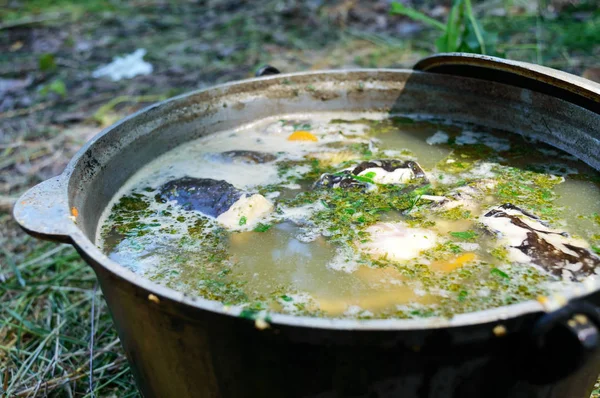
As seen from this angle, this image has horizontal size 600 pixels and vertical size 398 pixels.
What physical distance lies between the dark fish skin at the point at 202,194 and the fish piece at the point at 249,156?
0.23 meters

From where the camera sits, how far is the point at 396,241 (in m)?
1.53

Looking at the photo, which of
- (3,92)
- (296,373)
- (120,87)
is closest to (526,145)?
A: (296,373)

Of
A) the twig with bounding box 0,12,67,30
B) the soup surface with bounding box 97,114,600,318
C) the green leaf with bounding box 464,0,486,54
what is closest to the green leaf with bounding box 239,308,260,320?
the soup surface with bounding box 97,114,600,318

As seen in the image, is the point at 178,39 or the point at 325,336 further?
the point at 178,39

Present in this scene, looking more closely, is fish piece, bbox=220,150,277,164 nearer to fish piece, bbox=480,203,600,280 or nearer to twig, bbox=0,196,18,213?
fish piece, bbox=480,203,600,280

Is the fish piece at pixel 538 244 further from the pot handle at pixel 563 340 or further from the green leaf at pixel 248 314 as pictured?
the green leaf at pixel 248 314

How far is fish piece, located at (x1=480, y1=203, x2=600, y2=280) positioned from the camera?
4.44 feet

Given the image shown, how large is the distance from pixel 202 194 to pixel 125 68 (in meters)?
3.67

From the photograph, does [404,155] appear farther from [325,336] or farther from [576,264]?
[325,336]

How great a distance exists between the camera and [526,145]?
6.86ft

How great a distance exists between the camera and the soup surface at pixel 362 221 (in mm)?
1326

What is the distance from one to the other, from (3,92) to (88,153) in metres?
3.58

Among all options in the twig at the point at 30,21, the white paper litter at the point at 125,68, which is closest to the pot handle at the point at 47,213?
the white paper litter at the point at 125,68

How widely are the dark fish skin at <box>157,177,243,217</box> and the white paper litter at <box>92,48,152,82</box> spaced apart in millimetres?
3255
